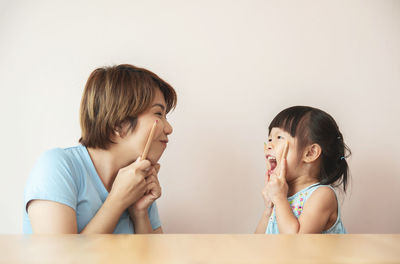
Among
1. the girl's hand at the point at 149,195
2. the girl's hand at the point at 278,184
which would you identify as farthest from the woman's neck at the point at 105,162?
the girl's hand at the point at 278,184

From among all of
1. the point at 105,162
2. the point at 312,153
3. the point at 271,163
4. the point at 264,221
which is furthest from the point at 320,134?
the point at 105,162

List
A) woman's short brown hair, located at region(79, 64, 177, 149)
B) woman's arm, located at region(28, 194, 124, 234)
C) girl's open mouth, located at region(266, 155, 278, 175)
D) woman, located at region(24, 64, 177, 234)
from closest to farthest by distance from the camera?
woman's arm, located at region(28, 194, 124, 234), woman, located at region(24, 64, 177, 234), woman's short brown hair, located at region(79, 64, 177, 149), girl's open mouth, located at region(266, 155, 278, 175)

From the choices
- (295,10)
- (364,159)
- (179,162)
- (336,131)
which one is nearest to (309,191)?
(336,131)

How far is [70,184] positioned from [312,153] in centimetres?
79

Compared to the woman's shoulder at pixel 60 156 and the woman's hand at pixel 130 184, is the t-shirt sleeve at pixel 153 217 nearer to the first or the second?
the woman's hand at pixel 130 184

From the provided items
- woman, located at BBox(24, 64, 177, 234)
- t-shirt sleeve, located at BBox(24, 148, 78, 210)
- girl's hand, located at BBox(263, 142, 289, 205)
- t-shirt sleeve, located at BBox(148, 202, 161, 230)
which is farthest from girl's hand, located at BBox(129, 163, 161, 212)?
girl's hand, located at BBox(263, 142, 289, 205)

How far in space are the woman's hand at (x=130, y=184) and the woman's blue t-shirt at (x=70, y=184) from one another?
2.6 inches

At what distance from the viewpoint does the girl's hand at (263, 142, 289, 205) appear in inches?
43.4

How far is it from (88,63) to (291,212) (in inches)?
35.5

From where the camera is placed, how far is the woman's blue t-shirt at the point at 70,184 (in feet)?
2.69

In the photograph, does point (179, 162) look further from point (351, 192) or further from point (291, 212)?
point (351, 192)

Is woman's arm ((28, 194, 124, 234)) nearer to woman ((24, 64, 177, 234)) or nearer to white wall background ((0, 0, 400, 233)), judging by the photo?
woman ((24, 64, 177, 234))


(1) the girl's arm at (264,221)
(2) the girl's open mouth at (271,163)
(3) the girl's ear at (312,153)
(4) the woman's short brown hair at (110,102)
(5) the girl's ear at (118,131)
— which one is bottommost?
(1) the girl's arm at (264,221)

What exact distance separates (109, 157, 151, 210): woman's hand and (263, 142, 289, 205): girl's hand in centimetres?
41
